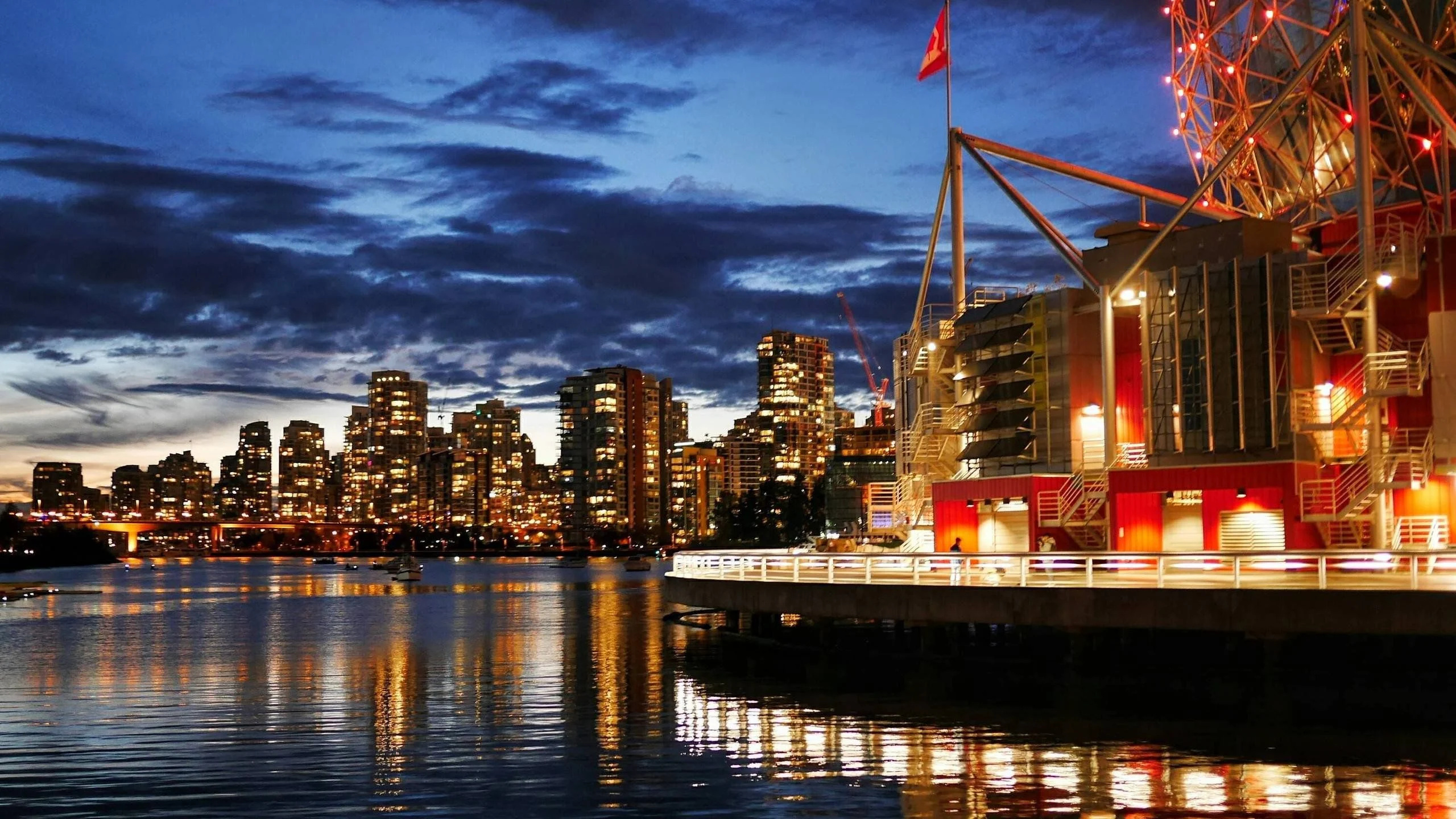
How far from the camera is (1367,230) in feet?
170

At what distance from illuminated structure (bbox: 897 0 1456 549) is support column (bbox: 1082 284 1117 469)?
10cm

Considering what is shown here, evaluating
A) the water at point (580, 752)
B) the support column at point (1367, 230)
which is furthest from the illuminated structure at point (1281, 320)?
the water at point (580, 752)

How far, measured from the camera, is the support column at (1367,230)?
5112 cm

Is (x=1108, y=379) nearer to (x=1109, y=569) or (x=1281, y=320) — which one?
(x=1281, y=320)

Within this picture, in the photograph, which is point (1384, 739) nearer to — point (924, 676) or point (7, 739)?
point (924, 676)

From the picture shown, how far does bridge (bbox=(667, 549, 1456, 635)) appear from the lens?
37594 mm

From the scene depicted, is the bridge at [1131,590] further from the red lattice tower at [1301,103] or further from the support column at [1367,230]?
the red lattice tower at [1301,103]

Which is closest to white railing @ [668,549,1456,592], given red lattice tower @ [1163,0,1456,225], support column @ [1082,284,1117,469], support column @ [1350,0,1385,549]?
support column @ [1350,0,1385,549]

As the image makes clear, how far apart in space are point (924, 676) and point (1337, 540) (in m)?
17.7

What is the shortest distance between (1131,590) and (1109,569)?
22.8 feet

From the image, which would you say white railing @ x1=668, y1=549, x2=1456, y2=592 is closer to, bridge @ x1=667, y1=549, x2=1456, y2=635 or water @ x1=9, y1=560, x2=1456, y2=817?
bridge @ x1=667, y1=549, x2=1456, y2=635

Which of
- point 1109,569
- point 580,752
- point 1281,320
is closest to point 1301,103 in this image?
point 1281,320

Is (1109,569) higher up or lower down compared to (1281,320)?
lower down

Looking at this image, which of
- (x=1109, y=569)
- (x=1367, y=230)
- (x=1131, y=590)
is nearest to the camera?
(x=1131, y=590)
